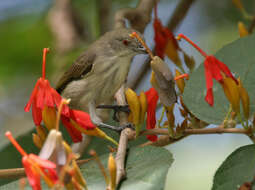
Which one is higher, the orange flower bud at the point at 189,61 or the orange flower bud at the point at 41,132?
the orange flower bud at the point at 41,132

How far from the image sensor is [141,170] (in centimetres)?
135

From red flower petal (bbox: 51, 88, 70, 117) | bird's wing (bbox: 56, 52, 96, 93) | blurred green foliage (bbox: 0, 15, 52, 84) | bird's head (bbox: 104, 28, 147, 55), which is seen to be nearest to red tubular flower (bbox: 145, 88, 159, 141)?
red flower petal (bbox: 51, 88, 70, 117)

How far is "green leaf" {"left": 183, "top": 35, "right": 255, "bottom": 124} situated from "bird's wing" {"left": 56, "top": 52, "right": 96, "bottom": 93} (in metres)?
1.14

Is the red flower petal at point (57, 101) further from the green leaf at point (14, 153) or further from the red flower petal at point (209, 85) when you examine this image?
the green leaf at point (14, 153)

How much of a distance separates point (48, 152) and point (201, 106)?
0.70 metres

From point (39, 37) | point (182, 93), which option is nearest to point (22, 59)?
point (39, 37)

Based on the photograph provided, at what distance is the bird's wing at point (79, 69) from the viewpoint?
2.78m

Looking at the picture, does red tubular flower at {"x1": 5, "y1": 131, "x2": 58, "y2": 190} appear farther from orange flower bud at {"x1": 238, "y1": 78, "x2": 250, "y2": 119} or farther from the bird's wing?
the bird's wing

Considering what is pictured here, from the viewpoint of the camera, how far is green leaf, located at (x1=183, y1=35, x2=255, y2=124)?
1.64m

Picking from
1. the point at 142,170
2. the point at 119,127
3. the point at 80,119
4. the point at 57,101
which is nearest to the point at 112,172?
the point at 142,170

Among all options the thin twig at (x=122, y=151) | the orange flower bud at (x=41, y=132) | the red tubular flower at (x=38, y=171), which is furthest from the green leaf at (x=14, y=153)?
the red tubular flower at (x=38, y=171)

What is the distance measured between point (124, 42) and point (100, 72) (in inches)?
9.1

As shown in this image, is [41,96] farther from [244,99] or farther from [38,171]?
[244,99]

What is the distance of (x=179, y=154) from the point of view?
3602 mm
